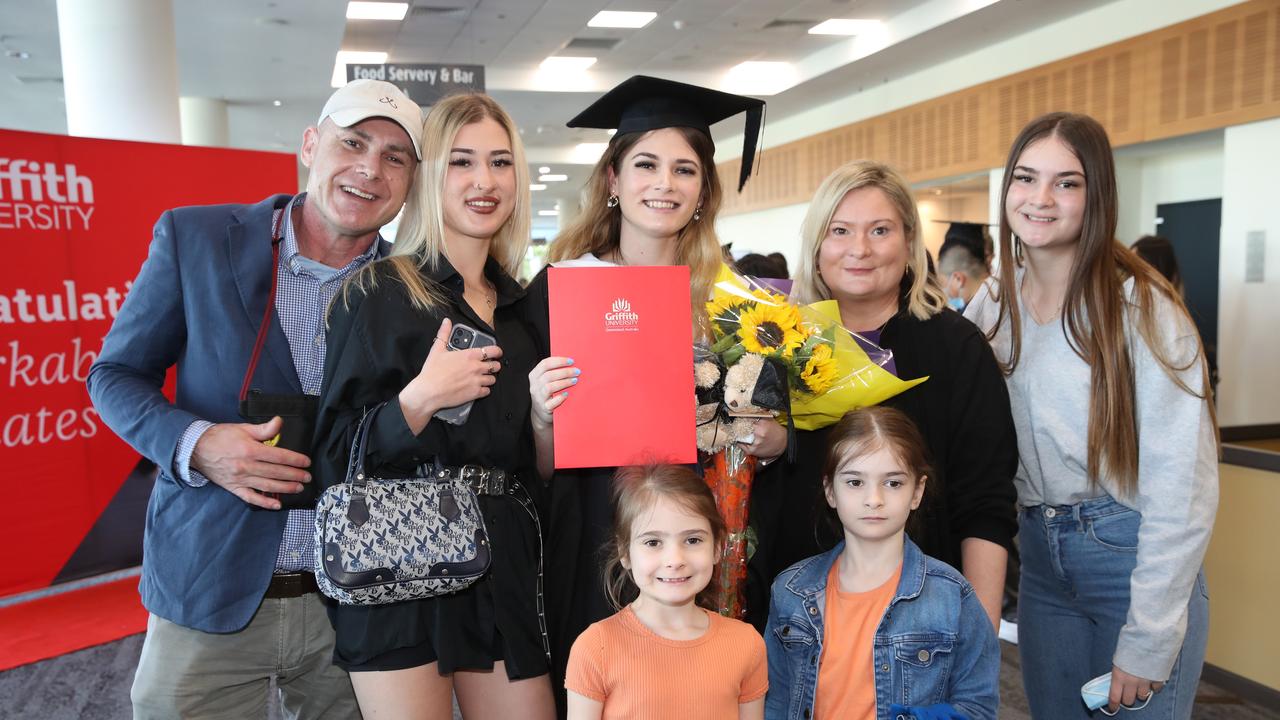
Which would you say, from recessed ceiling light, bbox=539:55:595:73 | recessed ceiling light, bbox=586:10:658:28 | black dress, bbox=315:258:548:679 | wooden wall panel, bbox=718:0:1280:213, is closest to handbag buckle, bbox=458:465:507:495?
black dress, bbox=315:258:548:679

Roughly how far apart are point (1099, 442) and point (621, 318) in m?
1.08

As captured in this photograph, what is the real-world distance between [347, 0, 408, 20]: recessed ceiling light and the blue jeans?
30.8 ft

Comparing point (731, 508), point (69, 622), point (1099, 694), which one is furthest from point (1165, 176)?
point (69, 622)

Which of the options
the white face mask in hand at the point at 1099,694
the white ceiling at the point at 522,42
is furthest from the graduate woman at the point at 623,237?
the white ceiling at the point at 522,42

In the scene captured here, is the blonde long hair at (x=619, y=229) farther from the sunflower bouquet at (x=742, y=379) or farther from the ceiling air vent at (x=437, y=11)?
the ceiling air vent at (x=437, y=11)

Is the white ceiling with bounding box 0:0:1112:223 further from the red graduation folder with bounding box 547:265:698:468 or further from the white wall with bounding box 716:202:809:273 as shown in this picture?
the red graduation folder with bounding box 547:265:698:468

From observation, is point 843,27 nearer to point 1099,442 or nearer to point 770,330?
point 1099,442

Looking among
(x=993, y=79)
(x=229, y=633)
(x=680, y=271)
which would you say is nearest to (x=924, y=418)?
(x=680, y=271)

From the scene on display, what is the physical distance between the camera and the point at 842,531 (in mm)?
2098

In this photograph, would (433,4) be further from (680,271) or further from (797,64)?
(680,271)

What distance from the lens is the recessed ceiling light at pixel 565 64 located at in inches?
485

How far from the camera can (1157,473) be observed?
1.88 metres

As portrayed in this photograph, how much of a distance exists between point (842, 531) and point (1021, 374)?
557mm

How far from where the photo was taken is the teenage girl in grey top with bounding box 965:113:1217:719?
1.87 meters
